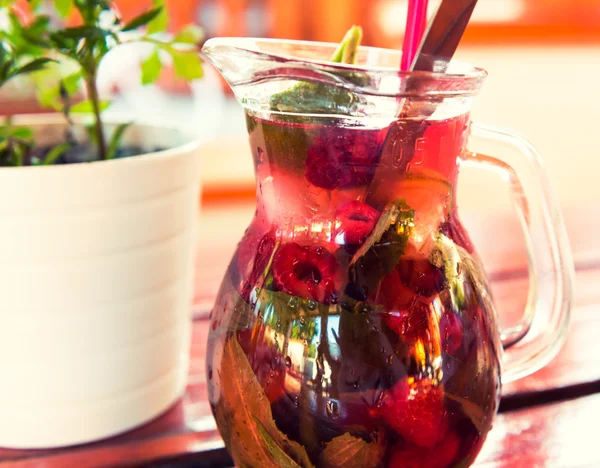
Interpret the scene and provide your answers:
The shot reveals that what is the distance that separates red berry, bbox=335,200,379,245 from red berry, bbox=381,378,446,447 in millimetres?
83

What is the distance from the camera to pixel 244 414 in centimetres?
37

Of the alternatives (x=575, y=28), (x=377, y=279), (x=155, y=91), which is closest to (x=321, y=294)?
(x=377, y=279)

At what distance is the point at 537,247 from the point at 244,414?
9.1 inches

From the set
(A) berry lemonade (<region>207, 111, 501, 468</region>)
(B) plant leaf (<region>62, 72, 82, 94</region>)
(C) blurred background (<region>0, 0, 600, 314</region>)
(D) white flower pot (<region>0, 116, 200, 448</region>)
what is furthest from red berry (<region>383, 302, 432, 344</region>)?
(C) blurred background (<region>0, 0, 600, 314</region>)

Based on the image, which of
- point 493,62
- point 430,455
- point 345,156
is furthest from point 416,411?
point 493,62

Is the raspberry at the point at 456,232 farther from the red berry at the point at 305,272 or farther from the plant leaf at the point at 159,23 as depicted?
the plant leaf at the point at 159,23

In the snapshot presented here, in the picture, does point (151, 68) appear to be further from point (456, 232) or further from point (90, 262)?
point (456, 232)

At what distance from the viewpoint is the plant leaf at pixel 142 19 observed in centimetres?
47

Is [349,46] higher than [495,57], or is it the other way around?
[349,46]

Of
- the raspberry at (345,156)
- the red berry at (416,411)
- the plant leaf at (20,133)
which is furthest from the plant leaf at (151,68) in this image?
the red berry at (416,411)

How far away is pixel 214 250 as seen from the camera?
89cm

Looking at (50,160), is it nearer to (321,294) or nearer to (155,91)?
(321,294)

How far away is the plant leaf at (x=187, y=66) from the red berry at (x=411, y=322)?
0.94 ft

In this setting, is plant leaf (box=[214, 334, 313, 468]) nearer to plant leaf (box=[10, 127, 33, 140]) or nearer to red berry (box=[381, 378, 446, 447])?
red berry (box=[381, 378, 446, 447])
